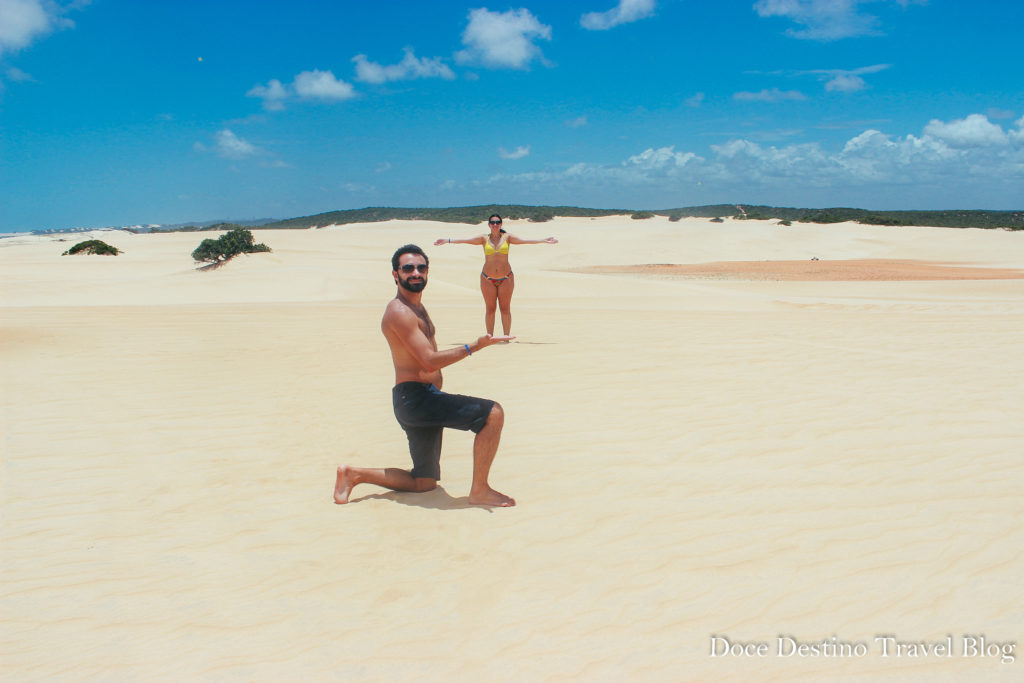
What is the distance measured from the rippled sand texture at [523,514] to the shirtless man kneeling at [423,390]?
0.37 meters

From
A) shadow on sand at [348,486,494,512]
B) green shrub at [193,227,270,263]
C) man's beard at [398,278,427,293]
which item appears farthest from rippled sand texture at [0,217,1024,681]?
green shrub at [193,227,270,263]

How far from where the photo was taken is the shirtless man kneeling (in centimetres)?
386

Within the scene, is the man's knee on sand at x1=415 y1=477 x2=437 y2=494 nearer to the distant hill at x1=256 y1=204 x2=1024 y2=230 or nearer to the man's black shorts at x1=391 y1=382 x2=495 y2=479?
the man's black shorts at x1=391 y1=382 x2=495 y2=479

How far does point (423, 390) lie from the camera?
403 centimetres

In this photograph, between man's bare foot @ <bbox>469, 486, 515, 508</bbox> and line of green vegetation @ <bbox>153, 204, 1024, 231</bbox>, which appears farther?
line of green vegetation @ <bbox>153, 204, 1024, 231</bbox>

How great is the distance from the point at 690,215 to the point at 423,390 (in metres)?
86.8

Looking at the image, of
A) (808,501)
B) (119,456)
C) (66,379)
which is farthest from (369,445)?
(66,379)

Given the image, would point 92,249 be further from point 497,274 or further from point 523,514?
point 523,514

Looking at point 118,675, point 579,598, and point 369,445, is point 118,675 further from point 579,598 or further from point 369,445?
point 369,445

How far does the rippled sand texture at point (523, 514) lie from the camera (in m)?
2.96

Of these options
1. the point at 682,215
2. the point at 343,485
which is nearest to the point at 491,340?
the point at 343,485

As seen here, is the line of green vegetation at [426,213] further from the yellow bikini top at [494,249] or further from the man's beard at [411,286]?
the man's beard at [411,286]

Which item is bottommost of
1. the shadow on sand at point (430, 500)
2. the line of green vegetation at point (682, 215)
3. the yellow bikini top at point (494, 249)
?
the shadow on sand at point (430, 500)

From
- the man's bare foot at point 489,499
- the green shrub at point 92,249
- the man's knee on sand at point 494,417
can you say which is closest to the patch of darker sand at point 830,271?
the green shrub at point 92,249
